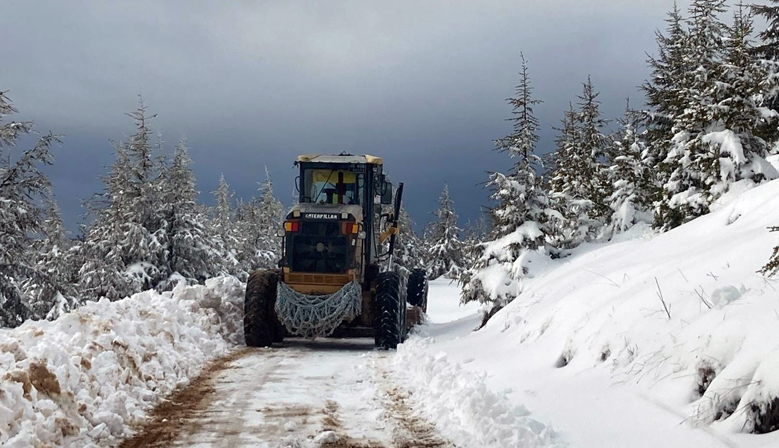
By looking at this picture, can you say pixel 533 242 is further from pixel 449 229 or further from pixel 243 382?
pixel 449 229

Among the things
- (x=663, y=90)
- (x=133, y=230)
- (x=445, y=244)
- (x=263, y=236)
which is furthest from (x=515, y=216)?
(x=445, y=244)

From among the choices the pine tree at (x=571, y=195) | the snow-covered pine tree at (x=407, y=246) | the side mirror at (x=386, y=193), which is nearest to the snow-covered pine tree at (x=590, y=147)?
the pine tree at (x=571, y=195)

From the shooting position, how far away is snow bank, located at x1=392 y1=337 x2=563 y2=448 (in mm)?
5480

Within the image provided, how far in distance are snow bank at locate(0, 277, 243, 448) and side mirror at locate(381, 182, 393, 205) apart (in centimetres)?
499

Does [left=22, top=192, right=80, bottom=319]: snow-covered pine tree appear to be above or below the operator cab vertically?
below

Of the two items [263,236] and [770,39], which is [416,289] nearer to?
[770,39]

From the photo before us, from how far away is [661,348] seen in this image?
6141 mm

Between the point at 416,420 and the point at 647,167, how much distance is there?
1880 centimetres

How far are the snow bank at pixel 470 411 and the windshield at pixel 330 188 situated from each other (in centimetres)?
599

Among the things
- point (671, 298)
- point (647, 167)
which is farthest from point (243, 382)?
point (647, 167)

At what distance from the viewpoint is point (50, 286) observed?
790 inches

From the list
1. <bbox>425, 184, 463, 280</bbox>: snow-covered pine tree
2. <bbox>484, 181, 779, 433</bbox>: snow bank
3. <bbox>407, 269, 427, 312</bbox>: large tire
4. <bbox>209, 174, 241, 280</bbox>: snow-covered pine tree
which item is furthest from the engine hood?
<bbox>425, 184, 463, 280</bbox>: snow-covered pine tree

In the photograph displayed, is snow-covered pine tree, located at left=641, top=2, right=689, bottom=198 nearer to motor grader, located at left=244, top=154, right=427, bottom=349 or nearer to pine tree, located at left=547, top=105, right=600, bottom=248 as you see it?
pine tree, located at left=547, top=105, right=600, bottom=248

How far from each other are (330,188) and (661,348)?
31.6 ft
